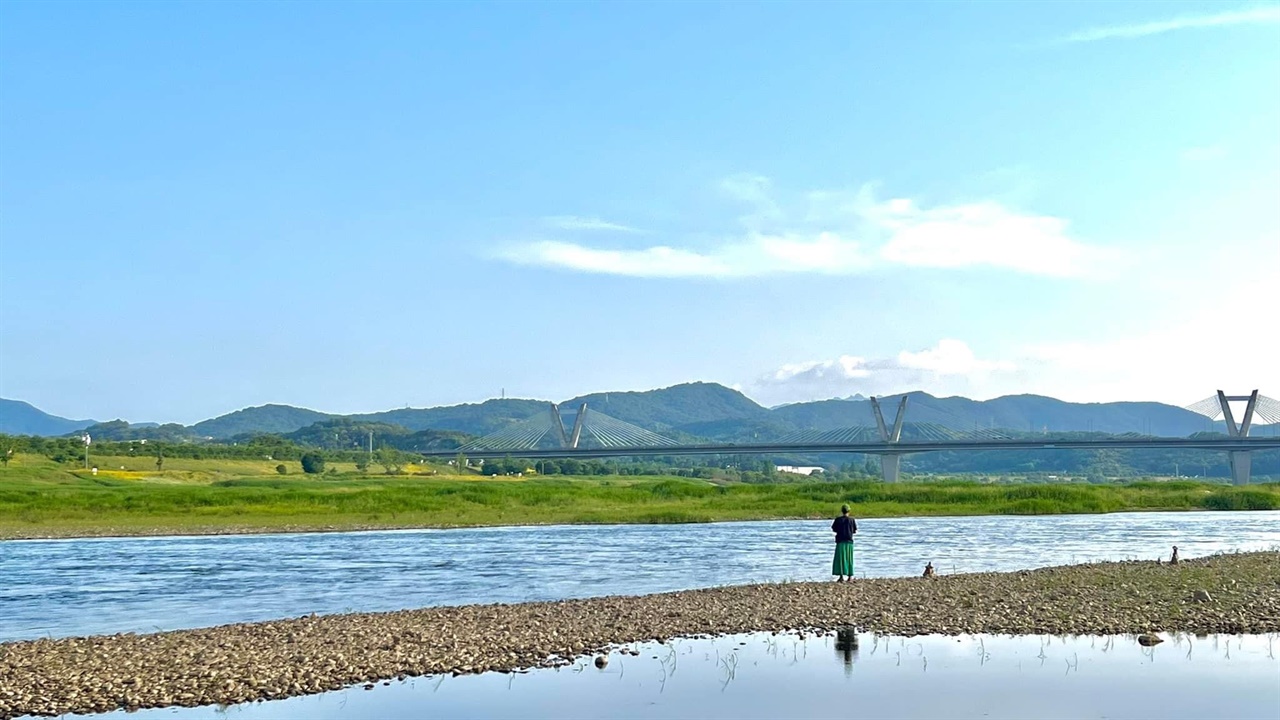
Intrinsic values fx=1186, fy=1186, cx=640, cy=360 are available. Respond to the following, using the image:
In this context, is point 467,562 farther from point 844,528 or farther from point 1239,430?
point 1239,430

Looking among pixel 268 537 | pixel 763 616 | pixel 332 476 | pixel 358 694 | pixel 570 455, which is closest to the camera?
pixel 358 694

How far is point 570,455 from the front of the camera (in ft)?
427

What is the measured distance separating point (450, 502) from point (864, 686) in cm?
6367

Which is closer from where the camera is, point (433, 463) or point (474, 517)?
point (474, 517)

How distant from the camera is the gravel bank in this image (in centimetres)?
1670

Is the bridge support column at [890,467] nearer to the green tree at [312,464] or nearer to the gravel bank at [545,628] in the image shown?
the green tree at [312,464]

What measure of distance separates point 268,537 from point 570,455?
74454 millimetres

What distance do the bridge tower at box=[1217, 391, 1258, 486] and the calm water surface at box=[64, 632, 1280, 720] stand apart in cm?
11636

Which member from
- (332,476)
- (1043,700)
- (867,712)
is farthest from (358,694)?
(332,476)

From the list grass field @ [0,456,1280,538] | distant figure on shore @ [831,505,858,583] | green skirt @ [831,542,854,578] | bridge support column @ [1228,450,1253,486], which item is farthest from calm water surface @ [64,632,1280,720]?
bridge support column @ [1228,450,1253,486]

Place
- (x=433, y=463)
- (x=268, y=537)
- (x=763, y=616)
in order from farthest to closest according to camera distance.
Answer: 1. (x=433, y=463)
2. (x=268, y=537)
3. (x=763, y=616)

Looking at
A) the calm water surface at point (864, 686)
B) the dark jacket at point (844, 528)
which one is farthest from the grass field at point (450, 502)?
the calm water surface at point (864, 686)

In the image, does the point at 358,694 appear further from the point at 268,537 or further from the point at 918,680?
the point at 268,537

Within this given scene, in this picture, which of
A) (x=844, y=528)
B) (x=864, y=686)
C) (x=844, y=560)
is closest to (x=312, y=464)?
(x=844, y=560)
